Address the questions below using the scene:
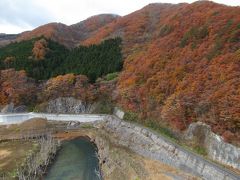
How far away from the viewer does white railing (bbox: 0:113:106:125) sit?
196 feet

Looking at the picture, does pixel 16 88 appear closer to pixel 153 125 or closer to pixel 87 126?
pixel 87 126

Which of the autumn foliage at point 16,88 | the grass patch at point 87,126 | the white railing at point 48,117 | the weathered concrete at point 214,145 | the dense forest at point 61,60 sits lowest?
the grass patch at point 87,126

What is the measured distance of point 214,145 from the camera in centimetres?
3241

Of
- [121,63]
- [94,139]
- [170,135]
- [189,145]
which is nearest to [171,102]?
[170,135]

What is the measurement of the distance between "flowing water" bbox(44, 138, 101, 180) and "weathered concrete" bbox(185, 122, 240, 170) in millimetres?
12048

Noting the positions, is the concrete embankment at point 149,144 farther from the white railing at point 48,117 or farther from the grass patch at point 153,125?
the grass patch at point 153,125

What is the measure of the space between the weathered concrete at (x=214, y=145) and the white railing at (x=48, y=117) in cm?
2519

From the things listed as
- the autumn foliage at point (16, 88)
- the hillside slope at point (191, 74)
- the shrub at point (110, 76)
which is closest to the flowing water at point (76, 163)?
the hillside slope at point (191, 74)

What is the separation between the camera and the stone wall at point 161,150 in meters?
28.6

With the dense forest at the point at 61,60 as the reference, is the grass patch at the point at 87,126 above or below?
below

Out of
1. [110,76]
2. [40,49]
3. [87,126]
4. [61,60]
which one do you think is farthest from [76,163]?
[40,49]

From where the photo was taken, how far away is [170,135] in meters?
40.2

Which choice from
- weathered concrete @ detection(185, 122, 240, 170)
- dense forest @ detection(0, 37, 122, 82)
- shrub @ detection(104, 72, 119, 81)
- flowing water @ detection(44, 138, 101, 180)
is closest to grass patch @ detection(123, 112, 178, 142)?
weathered concrete @ detection(185, 122, 240, 170)

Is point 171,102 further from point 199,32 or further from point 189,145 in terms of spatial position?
point 199,32
